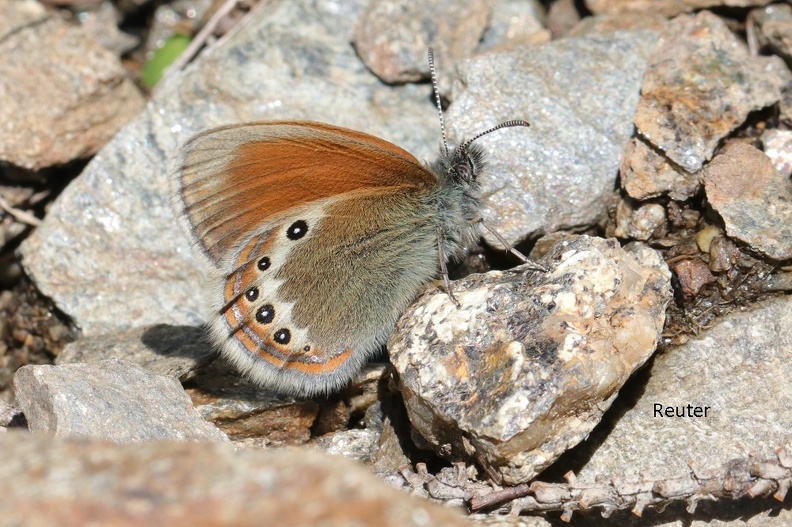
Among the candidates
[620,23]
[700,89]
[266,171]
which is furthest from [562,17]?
[266,171]

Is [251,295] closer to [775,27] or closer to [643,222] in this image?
[643,222]

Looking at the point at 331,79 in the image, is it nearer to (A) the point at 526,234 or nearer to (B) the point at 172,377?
(A) the point at 526,234

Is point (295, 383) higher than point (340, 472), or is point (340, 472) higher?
point (340, 472)

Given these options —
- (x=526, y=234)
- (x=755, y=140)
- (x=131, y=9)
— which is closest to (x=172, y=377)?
(x=526, y=234)

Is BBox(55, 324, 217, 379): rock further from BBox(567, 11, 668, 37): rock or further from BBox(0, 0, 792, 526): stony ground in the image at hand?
BBox(567, 11, 668, 37): rock

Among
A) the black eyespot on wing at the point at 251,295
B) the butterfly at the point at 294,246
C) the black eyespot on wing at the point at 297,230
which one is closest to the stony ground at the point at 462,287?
the butterfly at the point at 294,246
